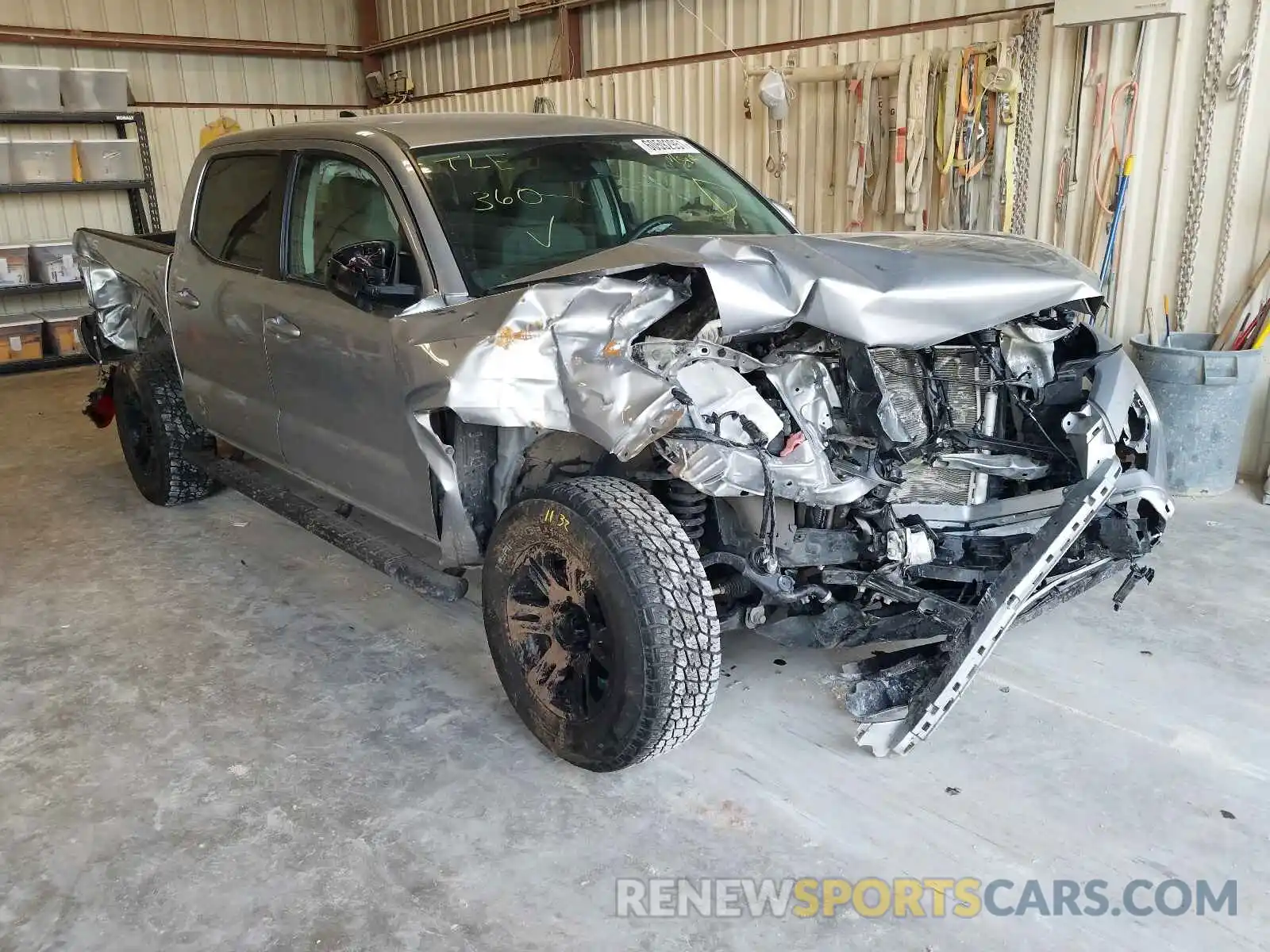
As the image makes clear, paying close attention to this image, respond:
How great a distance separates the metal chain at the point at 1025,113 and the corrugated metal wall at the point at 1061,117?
4 centimetres

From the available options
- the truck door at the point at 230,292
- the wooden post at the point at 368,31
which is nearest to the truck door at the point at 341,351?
the truck door at the point at 230,292

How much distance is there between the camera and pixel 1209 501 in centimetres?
475

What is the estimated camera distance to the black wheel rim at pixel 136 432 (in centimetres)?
495

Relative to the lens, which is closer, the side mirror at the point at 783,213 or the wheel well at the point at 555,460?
the wheel well at the point at 555,460

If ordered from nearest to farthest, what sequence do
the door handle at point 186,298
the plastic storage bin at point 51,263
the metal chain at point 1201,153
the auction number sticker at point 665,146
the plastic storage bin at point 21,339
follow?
1. the auction number sticker at point 665,146
2. the door handle at point 186,298
3. the metal chain at point 1201,153
4. the plastic storage bin at point 21,339
5. the plastic storage bin at point 51,263

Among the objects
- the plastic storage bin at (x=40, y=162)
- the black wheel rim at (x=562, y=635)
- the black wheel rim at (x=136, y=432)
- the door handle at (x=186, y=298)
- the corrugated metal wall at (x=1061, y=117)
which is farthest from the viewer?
the plastic storage bin at (x=40, y=162)

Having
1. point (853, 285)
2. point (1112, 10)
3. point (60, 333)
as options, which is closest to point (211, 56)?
point (60, 333)

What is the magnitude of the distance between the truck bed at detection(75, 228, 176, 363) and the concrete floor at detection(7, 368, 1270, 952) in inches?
63.4

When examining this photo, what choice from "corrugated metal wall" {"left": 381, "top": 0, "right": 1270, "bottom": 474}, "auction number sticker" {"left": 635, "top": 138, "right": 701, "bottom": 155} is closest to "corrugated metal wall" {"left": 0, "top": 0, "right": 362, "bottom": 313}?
"corrugated metal wall" {"left": 381, "top": 0, "right": 1270, "bottom": 474}

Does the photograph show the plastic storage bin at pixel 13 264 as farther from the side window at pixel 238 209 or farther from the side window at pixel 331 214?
the side window at pixel 331 214

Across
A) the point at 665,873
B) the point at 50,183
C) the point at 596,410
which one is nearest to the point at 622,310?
the point at 596,410

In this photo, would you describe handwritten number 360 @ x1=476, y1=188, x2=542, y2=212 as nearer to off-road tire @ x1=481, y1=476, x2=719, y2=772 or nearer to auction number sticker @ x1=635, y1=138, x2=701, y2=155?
auction number sticker @ x1=635, y1=138, x2=701, y2=155

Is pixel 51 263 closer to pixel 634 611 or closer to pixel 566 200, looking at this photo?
pixel 566 200

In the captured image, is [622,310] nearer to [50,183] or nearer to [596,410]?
[596,410]
